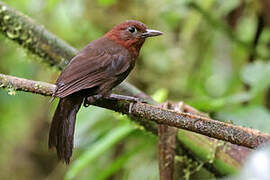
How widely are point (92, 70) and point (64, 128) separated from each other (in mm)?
359

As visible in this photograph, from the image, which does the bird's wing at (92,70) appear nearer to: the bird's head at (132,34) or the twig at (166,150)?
the bird's head at (132,34)

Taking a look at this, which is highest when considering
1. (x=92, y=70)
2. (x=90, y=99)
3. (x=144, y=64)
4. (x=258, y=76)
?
(x=144, y=64)

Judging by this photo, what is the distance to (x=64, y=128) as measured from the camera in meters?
1.87

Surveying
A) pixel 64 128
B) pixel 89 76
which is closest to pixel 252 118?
pixel 89 76

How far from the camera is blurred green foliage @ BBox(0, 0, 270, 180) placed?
328 cm

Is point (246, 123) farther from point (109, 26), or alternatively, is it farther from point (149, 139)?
point (109, 26)

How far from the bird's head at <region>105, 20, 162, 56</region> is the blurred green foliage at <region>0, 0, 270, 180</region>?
1.71 feet

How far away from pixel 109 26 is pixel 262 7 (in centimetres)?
150

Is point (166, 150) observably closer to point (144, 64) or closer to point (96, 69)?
point (96, 69)

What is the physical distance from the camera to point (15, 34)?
7.32ft

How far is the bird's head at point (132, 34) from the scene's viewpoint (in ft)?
8.36

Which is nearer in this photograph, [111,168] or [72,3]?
[111,168]

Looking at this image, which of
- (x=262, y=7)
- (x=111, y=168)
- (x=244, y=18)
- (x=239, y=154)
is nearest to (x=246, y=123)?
(x=239, y=154)

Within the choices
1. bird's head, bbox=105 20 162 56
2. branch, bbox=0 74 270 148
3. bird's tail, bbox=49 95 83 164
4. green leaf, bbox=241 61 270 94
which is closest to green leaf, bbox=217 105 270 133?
green leaf, bbox=241 61 270 94
